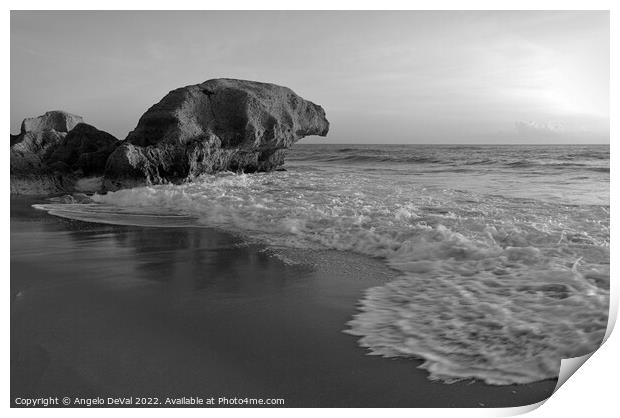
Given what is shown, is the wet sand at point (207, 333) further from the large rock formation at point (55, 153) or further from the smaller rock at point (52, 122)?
the smaller rock at point (52, 122)

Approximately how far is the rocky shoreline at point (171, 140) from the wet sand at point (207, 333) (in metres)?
4.56

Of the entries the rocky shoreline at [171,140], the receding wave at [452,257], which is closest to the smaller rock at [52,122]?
the rocky shoreline at [171,140]

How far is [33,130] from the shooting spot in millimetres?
10102

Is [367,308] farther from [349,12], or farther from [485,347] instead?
[349,12]

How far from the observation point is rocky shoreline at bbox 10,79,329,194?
8.30 m

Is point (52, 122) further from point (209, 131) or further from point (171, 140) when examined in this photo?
point (209, 131)

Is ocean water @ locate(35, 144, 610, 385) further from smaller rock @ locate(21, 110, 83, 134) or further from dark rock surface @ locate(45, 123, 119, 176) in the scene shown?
smaller rock @ locate(21, 110, 83, 134)

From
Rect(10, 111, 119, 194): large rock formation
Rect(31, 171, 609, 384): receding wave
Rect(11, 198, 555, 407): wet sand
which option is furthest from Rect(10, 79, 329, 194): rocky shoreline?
Rect(11, 198, 555, 407): wet sand

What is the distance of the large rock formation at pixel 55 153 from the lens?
8164 mm

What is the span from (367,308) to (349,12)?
2.45 meters

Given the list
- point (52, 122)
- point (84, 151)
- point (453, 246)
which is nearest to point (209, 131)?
point (84, 151)

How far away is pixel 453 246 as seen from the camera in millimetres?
4082

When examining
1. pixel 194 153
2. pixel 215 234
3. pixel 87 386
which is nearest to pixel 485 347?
pixel 87 386

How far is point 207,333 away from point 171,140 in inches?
277
